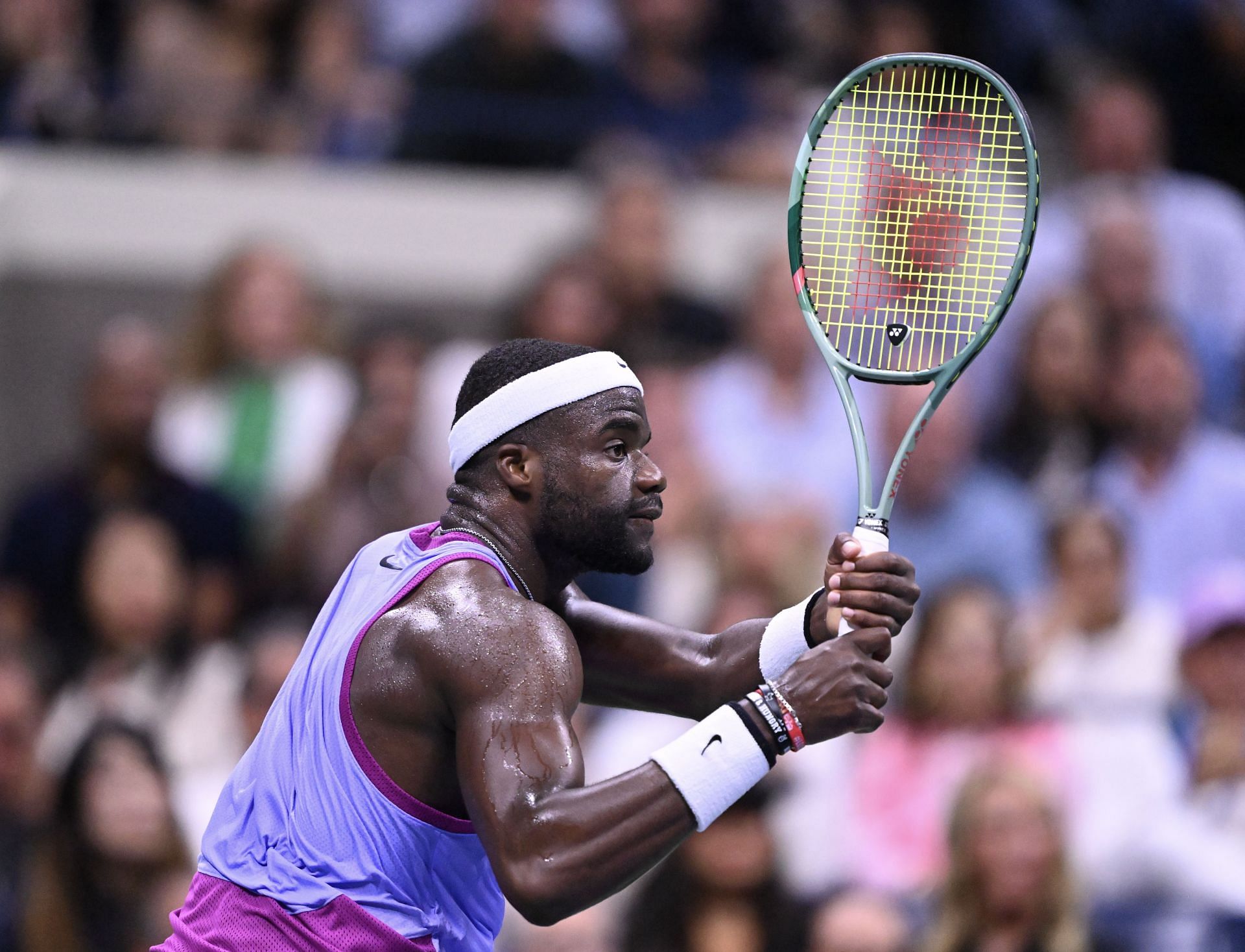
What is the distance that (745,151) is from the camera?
966 cm

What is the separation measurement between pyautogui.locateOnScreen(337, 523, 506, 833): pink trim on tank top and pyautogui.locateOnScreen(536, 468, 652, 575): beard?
20 centimetres

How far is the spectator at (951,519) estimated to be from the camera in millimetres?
7559

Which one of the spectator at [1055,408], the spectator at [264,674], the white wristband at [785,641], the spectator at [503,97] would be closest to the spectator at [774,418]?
the spectator at [1055,408]

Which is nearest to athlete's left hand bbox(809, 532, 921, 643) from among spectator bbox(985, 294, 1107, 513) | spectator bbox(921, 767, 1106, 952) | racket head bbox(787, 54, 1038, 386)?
racket head bbox(787, 54, 1038, 386)

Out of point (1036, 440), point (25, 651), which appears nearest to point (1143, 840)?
point (1036, 440)

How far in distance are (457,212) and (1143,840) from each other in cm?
477

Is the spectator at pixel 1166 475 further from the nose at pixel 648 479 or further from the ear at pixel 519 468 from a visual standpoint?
the ear at pixel 519 468

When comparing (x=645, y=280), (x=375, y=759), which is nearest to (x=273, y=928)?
(x=375, y=759)

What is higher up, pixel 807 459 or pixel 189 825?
pixel 807 459

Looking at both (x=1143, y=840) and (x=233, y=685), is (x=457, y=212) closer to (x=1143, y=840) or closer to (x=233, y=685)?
(x=233, y=685)

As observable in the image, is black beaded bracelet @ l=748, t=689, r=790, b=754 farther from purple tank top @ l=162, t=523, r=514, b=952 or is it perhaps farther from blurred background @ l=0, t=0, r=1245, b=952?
blurred background @ l=0, t=0, r=1245, b=952

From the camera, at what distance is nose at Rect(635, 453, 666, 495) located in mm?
3895

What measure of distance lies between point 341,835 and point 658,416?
14.6 ft

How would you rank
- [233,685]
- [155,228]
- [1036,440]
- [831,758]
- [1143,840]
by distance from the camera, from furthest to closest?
[155,228] → [1036,440] → [233,685] → [831,758] → [1143,840]
